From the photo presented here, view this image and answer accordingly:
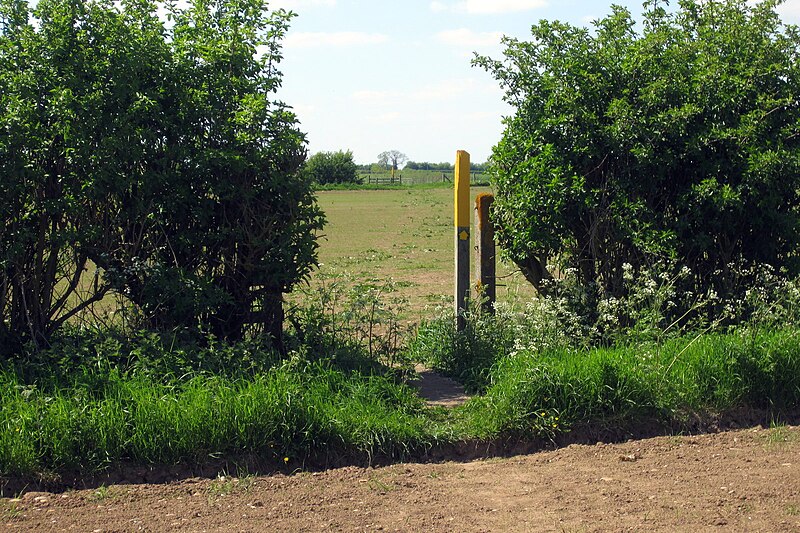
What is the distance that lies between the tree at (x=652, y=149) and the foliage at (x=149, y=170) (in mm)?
2193

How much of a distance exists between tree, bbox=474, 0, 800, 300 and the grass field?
1215 mm

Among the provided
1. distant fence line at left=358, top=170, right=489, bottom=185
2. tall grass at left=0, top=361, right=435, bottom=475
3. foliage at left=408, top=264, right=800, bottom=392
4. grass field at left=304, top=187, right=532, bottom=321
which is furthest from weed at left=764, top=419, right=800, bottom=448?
distant fence line at left=358, top=170, right=489, bottom=185

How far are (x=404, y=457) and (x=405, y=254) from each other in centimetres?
1322

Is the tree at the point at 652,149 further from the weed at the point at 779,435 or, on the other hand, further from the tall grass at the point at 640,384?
the weed at the point at 779,435

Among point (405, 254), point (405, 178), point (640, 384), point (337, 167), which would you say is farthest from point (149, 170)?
point (405, 178)

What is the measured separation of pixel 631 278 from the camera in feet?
23.4

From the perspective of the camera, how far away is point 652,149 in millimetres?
7652

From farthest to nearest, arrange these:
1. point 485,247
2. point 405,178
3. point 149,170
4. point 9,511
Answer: point 405,178
point 485,247
point 149,170
point 9,511

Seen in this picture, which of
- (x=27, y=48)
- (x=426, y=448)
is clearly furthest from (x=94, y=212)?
(x=426, y=448)

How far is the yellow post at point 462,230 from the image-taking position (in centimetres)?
841

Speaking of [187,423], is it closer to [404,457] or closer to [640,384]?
[404,457]

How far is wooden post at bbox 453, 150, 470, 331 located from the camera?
8406 millimetres

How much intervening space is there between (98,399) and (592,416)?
11.0 feet

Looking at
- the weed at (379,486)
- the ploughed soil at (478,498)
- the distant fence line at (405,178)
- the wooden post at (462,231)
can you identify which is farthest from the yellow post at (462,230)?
the distant fence line at (405,178)
